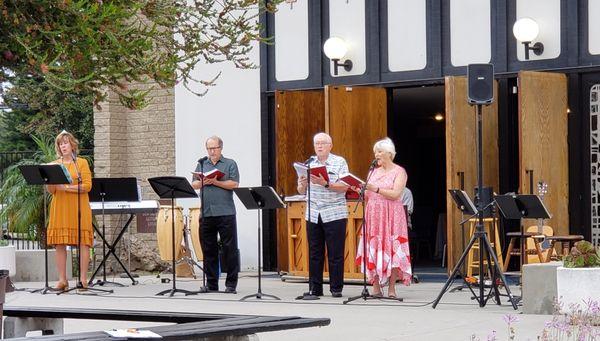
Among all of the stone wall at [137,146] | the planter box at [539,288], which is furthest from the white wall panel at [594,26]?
the stone wall at [137,146]

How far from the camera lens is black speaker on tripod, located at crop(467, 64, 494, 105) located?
47.6 feet

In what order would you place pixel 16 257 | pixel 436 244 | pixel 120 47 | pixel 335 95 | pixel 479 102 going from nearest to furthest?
pixel 120 47, pixel 479 102, pixel 335 95, pixel 16 257, pixel 436 244

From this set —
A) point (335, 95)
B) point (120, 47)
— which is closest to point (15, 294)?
point (335, 95)

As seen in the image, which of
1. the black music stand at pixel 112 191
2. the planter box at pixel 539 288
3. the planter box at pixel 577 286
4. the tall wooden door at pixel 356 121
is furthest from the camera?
the tall wooden door at pixel 356 121

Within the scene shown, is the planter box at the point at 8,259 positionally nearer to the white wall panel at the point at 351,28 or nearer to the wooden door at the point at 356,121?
the wooden door at the point at 356,121

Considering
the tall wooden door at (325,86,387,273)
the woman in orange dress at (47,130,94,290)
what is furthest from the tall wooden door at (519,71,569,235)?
the woman in orange dress at (47,130,94,290)

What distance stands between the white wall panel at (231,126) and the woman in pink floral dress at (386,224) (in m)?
5.65

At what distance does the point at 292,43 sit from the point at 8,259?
16.8 feet

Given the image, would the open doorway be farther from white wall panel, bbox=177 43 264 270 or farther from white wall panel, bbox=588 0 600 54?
white wall panel, bbox=588 0 600 54

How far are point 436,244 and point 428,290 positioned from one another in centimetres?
689

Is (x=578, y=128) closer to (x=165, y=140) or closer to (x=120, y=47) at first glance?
(x=165, y=140)

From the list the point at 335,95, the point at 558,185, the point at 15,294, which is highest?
the point at 335,95

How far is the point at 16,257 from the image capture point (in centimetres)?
2077

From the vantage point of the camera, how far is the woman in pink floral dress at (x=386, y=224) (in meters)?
15.4
